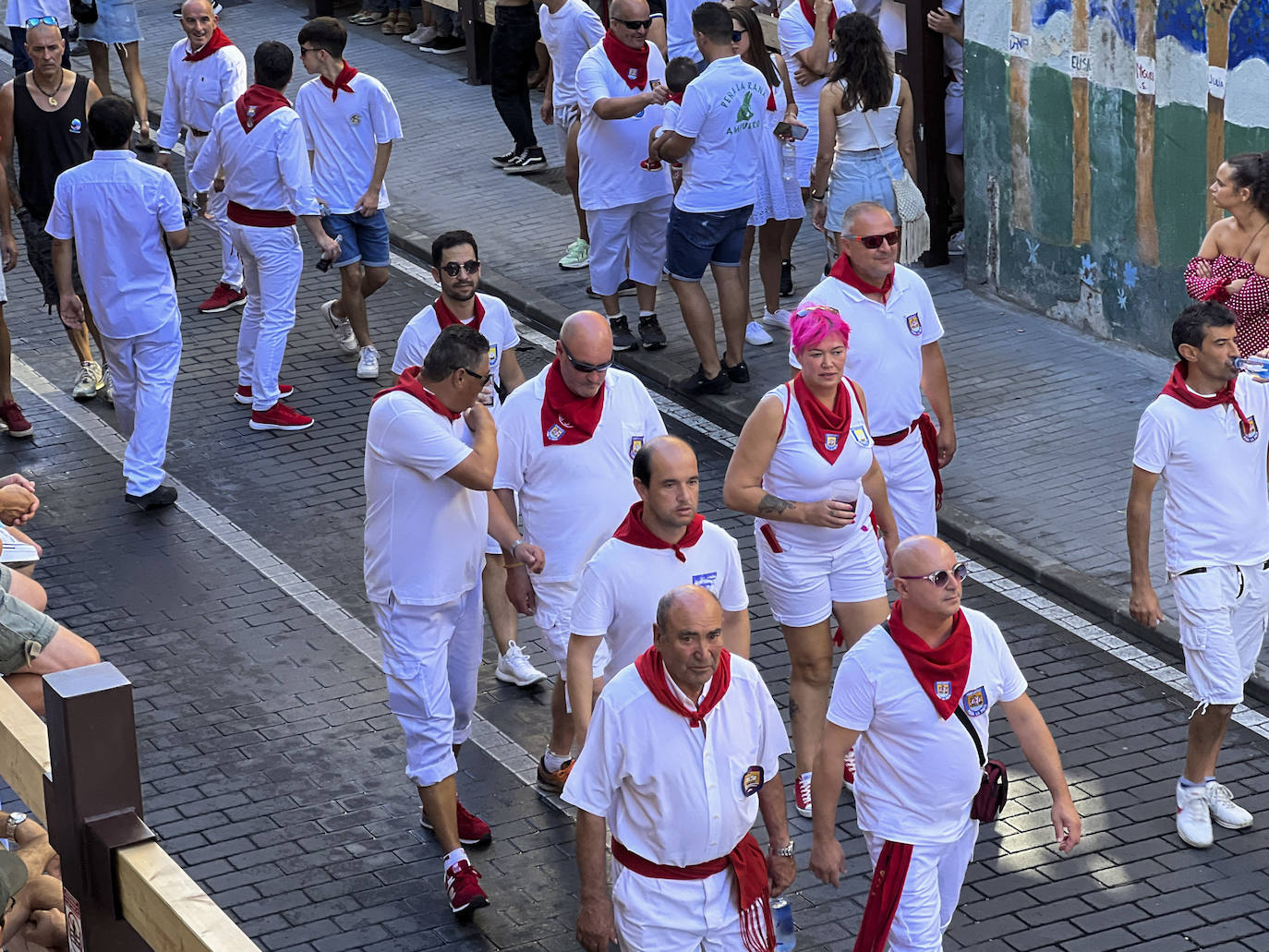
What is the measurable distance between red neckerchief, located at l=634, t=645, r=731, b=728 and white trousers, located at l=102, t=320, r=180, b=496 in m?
6.10

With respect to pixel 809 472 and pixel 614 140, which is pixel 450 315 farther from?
pixel 614 140

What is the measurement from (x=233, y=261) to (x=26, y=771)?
11.0 meters

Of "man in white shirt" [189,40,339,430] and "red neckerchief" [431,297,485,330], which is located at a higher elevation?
"red neckerchief" [431,297,485,330]

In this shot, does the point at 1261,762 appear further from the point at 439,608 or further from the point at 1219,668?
the point at 439,608

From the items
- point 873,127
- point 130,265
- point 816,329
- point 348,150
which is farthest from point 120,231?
point 816,329

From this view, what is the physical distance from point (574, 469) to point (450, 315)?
1.59 meters

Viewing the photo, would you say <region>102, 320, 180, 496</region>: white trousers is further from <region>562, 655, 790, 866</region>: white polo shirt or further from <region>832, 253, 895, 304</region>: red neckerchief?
<region>562, 655, 790, 866</region>: white polo shirt

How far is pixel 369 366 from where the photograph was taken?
42.6 feet

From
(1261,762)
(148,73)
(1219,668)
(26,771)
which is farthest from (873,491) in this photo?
(148,73)

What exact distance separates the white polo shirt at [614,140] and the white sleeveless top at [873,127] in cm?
143

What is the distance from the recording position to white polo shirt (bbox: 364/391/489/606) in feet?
23.5

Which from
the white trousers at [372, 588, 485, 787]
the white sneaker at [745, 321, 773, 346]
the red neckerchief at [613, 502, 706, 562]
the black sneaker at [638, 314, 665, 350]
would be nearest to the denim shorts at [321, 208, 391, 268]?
the black sneaker at [638, 314, 665, 350]

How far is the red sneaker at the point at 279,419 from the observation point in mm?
12297

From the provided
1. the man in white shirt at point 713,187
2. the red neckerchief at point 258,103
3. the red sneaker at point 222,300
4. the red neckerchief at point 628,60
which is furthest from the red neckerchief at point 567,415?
the red sneaker at point 222,300
